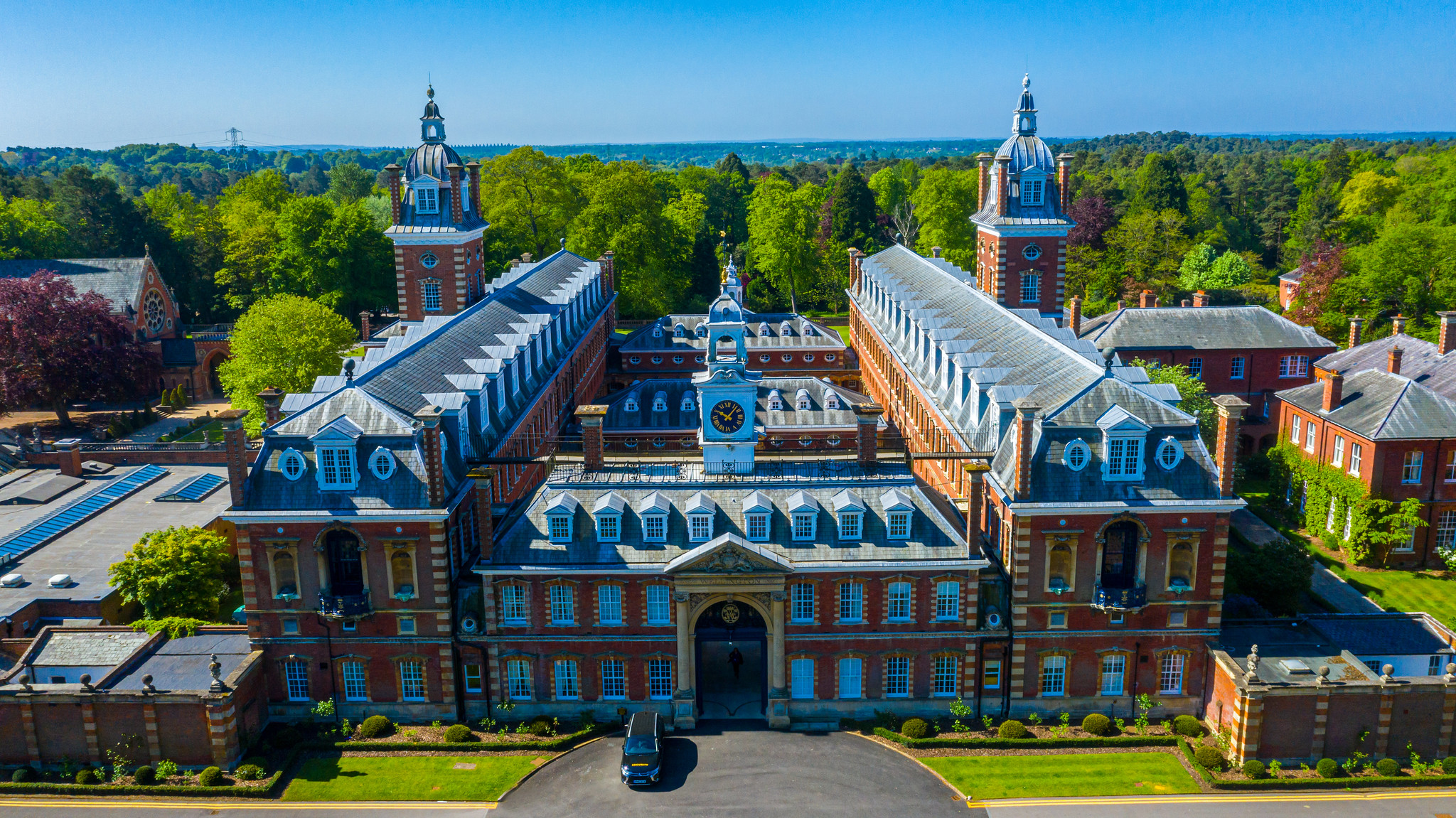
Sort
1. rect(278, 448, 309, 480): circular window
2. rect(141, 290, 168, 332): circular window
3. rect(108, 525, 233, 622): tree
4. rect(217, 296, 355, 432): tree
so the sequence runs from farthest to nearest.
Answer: rect(141, 290, 168, 332): circular window
rect(217, 296, 355, 432): tree
rect(108, 525, 233, 622): tree
rect(278, 448, 309, 480): circular window

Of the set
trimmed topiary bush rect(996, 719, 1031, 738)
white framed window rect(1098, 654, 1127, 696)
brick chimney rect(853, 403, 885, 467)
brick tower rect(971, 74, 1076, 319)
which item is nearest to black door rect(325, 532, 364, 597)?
brick chimney rect(853, 403, 885, 467)

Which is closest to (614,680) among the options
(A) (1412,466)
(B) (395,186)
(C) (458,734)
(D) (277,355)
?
(C) (458,734)

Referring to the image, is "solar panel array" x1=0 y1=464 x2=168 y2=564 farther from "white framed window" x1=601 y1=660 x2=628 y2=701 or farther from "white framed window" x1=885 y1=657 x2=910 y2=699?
"white framed window" x1=885 y1=657 x2=910 y2=699

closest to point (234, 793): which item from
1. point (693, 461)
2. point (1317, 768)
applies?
point (693, 461)

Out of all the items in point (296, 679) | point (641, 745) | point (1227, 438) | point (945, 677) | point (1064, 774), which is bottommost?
point (1064, 774)

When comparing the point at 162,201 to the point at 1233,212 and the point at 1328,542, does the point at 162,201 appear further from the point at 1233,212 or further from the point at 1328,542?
the point at 1233,212

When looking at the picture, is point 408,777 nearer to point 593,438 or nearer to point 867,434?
point 593,438
